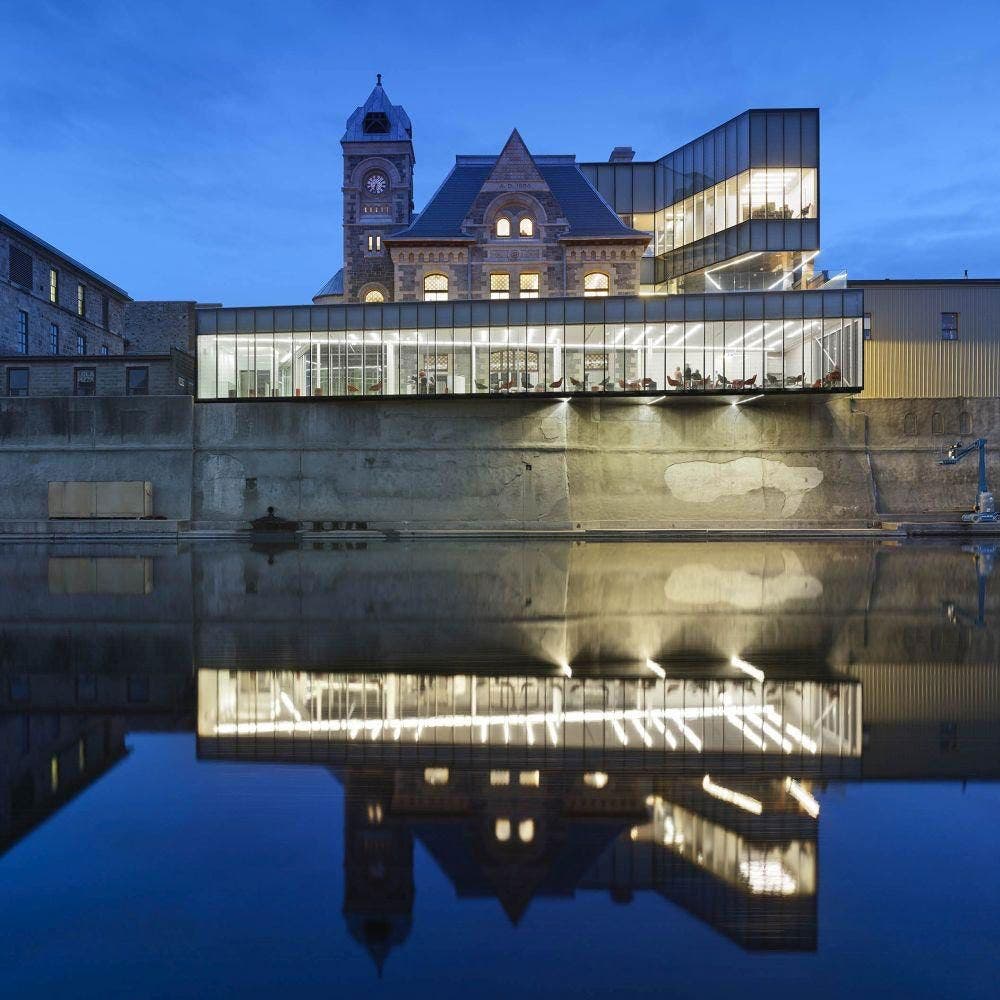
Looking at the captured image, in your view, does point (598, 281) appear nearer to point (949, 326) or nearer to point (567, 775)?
point (949, 326)

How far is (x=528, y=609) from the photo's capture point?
1409cm

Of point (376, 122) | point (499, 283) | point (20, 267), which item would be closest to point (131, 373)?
point (20, 267)

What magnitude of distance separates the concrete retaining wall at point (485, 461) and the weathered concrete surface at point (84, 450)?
73 millimetres

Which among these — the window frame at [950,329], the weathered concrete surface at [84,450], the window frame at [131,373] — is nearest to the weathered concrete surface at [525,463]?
the weathered concrete surface at [84,450]

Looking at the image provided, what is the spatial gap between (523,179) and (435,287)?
8267 millimetres

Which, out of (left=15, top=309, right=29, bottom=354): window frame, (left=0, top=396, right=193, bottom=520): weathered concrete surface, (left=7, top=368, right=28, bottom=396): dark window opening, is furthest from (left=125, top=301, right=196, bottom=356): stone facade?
(left=0, top=396, right=193, bottom=520): weathered concrete surface

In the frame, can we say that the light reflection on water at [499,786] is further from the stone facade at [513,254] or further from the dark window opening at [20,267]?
the dark window opening at [20,267]

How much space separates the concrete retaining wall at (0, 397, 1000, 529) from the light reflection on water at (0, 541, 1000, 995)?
92.2 feet

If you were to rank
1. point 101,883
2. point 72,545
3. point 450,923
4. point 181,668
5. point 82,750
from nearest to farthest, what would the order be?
point 450,923
point 101,883
point 82,750
point 181,668
point 72,545

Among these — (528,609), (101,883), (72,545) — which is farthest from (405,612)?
(72,545)

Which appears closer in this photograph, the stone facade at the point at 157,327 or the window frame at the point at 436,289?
the window frame at the point at 436,289

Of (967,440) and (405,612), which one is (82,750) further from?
(967,440)

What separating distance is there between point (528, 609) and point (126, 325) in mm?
64542

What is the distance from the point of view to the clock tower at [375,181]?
70312mm
